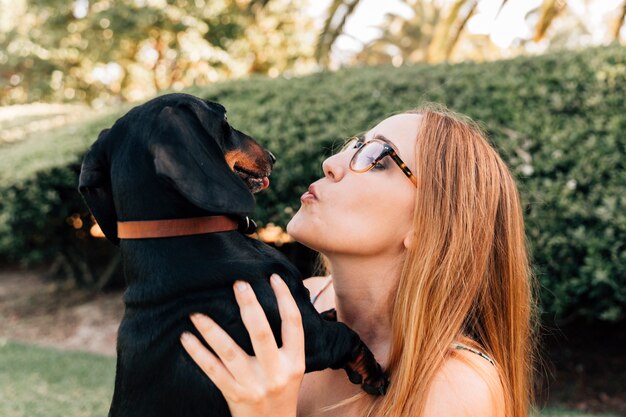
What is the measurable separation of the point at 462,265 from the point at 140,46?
56.8ft

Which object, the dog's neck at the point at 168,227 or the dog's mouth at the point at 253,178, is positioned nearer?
the dog's neck at the point at 168,227

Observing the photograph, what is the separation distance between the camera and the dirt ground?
4684mm

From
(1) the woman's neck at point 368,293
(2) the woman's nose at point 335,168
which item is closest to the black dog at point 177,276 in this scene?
(1) the woman's neck at point 368,293

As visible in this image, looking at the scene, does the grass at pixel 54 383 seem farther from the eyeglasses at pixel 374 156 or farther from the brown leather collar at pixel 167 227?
the brown leather collar at pixel 167 227

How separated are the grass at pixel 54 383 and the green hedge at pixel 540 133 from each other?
0.96 metres

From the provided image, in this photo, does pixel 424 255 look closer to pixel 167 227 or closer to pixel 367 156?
pixel 367 156

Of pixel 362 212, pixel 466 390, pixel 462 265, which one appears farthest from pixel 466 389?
pixel 362 212

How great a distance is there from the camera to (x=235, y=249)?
1.87 meters

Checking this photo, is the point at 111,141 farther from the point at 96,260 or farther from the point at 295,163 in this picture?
the point at 96,260

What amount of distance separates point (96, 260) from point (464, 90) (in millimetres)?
5092

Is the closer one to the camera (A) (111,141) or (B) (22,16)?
(A) (111,141)

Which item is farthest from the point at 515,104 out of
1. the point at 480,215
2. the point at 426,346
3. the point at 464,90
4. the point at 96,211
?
the point at 96,211

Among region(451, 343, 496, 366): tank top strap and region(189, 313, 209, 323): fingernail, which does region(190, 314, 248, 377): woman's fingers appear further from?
region(451, 343, 496, 366): tank top strap

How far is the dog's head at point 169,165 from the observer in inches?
65.0
